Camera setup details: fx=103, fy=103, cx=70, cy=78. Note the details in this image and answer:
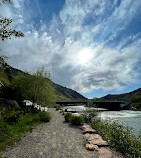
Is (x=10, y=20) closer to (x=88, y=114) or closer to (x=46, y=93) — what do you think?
(x=88, y=114)

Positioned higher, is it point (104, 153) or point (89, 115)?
point (89, 115)

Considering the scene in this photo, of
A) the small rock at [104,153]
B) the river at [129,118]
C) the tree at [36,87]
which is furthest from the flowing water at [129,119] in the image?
the tree at [36,87]

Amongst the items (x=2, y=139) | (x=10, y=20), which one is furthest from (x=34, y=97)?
(x=10, y=20)

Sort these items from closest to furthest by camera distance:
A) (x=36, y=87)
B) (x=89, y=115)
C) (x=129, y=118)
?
(x=89, y=115) → (x=36, y=87) → (x=129, y=118)

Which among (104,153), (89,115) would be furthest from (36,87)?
(104,153)

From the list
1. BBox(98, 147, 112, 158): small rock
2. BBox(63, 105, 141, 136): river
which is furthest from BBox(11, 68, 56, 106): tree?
BBox(98, 147, 112, 158): small rock

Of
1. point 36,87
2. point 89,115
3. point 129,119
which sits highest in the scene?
point 36,87

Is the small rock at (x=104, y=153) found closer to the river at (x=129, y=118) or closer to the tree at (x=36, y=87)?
the river at (x=129, y=118)

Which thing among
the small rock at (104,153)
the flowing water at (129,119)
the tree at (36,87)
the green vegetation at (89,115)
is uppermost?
the tree at (36,87)

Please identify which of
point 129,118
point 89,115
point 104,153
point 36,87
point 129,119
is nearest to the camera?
point 104,153

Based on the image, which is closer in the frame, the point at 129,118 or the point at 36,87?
the point at 36,87

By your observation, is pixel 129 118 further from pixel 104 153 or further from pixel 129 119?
pixel 104 153

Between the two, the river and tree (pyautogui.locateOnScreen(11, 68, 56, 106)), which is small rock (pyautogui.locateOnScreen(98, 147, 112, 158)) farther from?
tree (pyautogui.locateOnScreen(11, 68, 56, 106))

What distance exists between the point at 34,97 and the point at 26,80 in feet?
17.9
